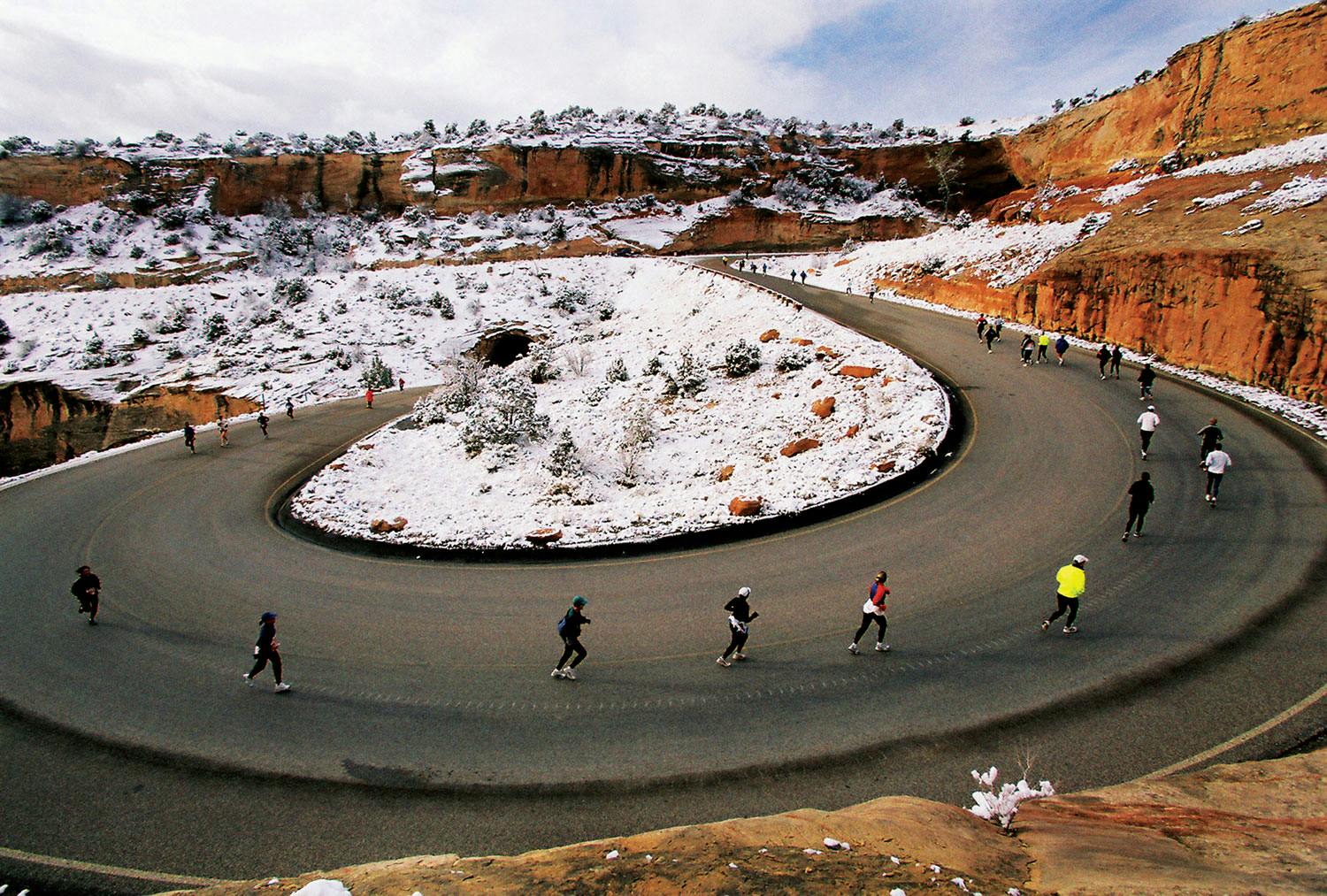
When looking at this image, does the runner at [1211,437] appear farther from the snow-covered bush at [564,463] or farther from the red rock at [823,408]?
the snow-covered bush at [564,463]

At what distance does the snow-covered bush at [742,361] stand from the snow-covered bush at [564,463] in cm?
850

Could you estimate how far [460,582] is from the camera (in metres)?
11.4

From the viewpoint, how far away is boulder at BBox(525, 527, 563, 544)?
41.3 feet

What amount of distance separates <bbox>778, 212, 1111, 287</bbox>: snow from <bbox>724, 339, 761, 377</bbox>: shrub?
15157 millimetres

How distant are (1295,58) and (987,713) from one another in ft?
132

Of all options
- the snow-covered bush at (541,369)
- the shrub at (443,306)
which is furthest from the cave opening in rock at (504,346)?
the snow-covered bush at (541,369)

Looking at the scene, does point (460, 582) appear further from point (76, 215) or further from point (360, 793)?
point (76, 215)

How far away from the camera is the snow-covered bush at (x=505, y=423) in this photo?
18938 millimetres

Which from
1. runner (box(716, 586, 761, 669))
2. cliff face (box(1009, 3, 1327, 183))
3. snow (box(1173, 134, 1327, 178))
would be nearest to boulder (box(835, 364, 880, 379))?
runner (box(716, 586, 761, 669))

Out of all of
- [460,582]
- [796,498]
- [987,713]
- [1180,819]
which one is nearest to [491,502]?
[460,582]

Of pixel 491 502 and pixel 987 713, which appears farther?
pixel 491 502

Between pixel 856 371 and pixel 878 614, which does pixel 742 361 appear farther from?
pixel 878 614

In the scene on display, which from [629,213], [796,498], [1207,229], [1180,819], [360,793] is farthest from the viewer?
[629,213]

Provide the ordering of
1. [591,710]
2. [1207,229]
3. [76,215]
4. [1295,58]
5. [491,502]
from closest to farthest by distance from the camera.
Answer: [591,710], [491,502], [1207,229], [1295,58], [76,215]
